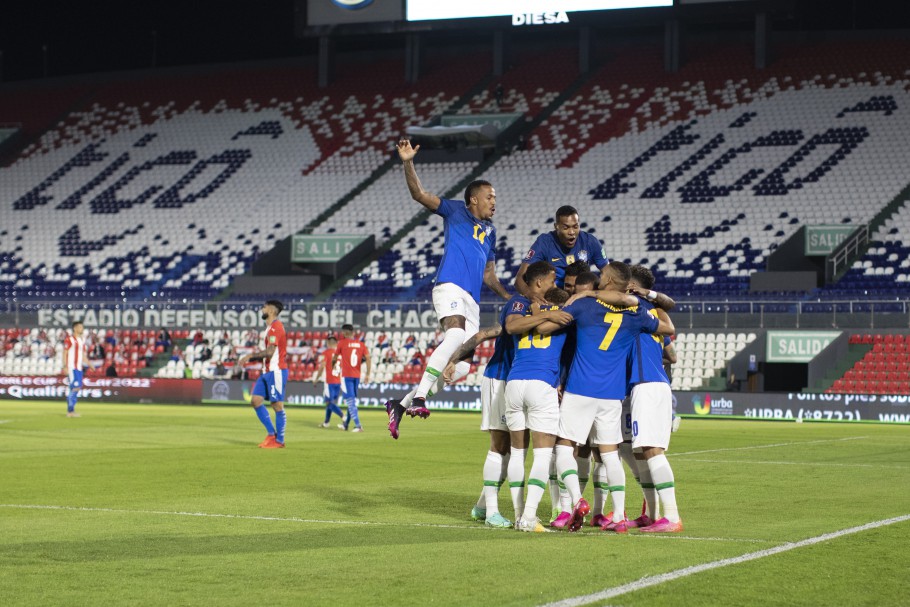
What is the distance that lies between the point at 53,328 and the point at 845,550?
129 feet

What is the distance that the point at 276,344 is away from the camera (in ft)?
67.4

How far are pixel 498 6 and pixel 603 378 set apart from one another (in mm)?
43886

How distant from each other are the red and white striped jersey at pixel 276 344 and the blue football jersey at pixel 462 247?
29.0ft

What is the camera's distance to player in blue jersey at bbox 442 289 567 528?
1089cm

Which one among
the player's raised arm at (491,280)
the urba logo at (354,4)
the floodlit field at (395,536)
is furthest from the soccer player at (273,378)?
the urba logo at (354,4)

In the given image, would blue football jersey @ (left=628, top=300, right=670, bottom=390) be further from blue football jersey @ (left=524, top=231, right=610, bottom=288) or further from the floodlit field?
the floodlit field

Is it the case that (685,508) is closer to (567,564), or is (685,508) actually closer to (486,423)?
(486,423)

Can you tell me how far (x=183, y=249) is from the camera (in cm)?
5200

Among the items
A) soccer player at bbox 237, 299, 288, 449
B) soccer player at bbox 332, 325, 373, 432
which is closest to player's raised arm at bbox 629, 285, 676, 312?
soccer player at bbox 237, 299, 288, 449

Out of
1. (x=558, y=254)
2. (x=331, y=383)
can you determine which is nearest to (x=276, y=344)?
(x=331, y=383)

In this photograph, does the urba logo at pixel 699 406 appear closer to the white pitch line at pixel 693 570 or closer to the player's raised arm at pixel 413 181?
the white pitch line at pixel 693 570

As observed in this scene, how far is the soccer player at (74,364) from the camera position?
3053 centimetres

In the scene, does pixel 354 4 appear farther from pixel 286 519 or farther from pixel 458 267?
pixel 286 519

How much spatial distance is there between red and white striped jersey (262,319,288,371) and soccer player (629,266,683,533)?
1028cm
